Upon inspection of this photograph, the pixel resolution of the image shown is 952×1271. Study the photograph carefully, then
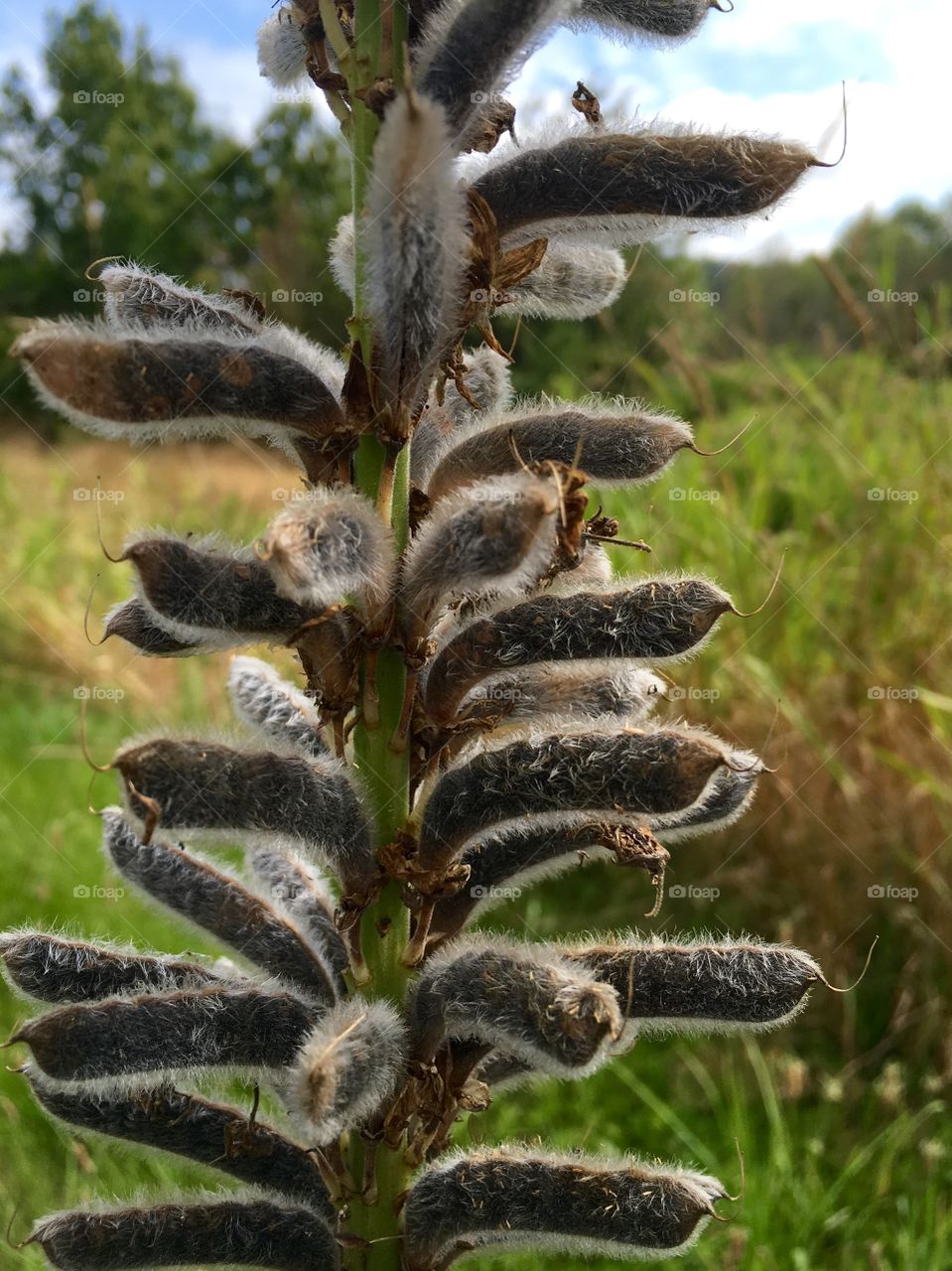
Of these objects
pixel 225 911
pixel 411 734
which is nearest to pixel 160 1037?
pixel 225 911

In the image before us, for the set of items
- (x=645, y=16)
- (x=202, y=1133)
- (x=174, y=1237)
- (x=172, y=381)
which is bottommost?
(x=174, y=1237)

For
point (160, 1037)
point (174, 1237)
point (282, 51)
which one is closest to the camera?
point (160, 1037)

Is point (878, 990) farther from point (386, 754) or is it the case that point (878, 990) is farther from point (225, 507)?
point (225, 507)

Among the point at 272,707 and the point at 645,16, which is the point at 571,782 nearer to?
the point at 272,707

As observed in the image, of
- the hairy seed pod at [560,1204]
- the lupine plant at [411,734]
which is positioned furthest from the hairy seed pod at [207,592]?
the hairy seed pod at [560,1204]

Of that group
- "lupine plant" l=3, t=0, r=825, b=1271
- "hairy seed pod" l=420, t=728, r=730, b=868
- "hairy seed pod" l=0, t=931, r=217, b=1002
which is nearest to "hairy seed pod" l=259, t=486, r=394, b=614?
"lupine plant" l=3, t=0, r=825, b=1271

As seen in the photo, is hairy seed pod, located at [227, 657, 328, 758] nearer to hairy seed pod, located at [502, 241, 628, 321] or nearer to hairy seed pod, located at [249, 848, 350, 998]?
hairy seed pod, located at [249, 848, 350, 998]
